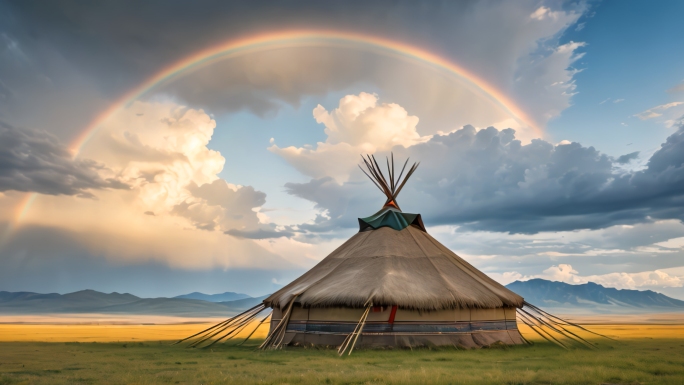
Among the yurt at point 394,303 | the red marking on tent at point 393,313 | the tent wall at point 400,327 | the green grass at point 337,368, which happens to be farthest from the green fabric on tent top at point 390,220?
the green grass at point 337,368

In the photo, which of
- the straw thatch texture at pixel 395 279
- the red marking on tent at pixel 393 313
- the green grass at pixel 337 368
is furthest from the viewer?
the straw thatch texture at pixel 395 279

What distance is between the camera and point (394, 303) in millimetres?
19719

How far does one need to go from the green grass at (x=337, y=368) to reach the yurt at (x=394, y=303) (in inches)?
40.2

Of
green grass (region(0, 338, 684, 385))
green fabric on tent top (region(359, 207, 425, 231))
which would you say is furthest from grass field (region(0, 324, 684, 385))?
green fabric on tent top (region(359, 207, 425, 231))

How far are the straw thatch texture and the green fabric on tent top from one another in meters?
0.32

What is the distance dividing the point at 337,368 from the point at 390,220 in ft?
42.6

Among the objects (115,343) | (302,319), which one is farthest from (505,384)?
(115,343)

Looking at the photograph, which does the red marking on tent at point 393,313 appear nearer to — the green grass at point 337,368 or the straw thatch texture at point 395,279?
the straw thatch texture at point 395,279

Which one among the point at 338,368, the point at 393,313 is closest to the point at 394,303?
the point at 393,313

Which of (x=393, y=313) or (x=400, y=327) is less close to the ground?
(x=393, y=313)

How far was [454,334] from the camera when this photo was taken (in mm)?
20812

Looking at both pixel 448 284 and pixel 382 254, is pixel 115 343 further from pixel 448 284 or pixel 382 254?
pixel 448 284

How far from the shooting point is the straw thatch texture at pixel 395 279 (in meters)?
20.3

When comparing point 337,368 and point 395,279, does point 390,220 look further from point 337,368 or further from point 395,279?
point 337,368
